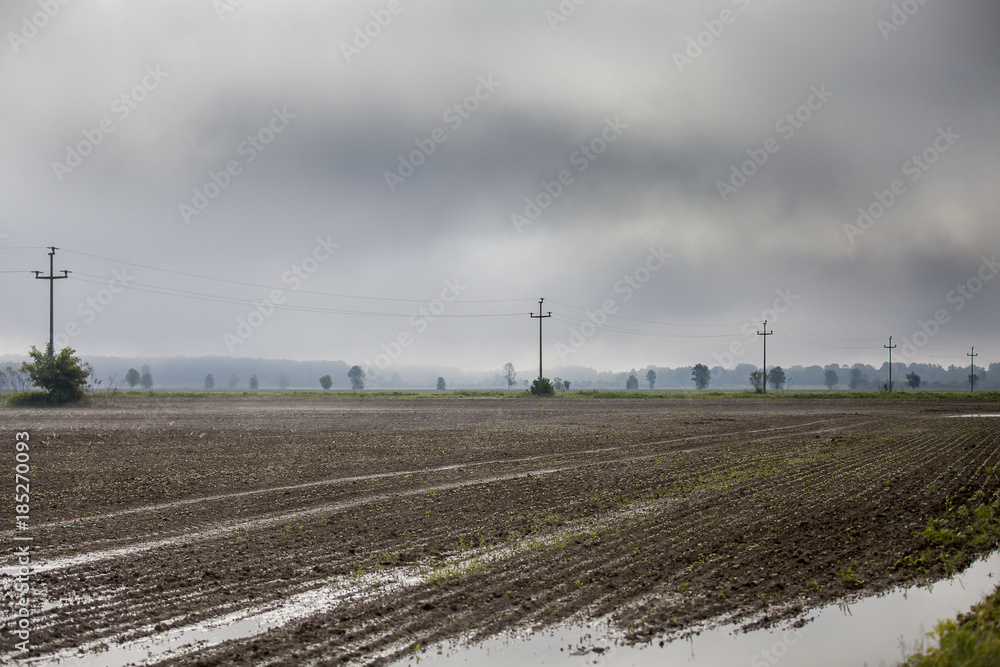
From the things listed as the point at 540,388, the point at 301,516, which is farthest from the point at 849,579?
the point at 540,388

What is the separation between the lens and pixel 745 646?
6.89 metres

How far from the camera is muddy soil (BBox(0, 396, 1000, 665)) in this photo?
7438 millimetres

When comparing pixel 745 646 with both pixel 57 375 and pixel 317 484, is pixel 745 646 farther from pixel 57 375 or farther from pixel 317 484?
pixel 57 375

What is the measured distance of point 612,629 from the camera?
23.6 ft

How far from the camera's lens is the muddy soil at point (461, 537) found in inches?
293

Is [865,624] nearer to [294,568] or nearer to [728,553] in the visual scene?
[728,553]

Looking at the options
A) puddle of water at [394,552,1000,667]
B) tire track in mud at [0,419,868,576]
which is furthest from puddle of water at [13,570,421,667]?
tire track in mud at [0,419,868,576]

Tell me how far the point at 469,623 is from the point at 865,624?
14.0ft

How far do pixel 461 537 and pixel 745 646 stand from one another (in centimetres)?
513

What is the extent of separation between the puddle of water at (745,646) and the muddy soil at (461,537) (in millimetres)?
273

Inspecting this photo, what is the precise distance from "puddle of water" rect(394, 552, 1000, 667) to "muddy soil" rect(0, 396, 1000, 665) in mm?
273
